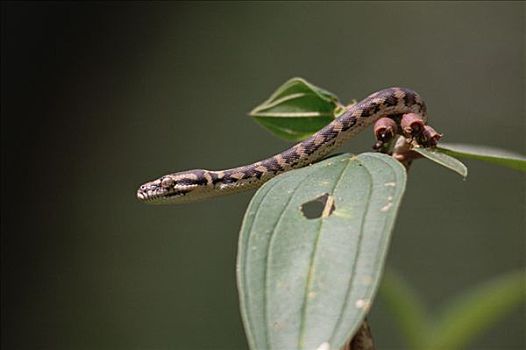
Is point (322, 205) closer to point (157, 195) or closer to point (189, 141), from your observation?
point (157, 195)

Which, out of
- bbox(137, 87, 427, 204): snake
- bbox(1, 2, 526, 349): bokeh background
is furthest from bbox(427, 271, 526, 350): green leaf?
bbox(1, 2, 526, 349): bokeh background

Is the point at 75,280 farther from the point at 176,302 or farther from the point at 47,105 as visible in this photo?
the point at 47,105

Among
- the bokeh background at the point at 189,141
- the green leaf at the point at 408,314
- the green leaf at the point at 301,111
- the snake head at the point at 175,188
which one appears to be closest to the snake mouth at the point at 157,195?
the snake head at the point at 175,188

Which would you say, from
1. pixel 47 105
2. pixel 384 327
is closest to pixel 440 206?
pixel 384 327

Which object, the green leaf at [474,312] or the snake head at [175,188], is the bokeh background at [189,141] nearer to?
the green leaf at [474,312]

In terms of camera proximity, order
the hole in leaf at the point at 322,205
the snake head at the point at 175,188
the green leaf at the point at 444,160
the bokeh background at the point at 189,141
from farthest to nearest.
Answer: the bokeh background at the point at 189,141 → the snake head at the point at 175,188 → the green leaf at the point at 444,160 → the hole in leaf at the point at 322,205

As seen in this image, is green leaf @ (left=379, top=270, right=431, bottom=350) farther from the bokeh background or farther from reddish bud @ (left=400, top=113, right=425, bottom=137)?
the bokeh background

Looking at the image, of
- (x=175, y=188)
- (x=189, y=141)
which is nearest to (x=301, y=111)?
(x=175, y=188)
